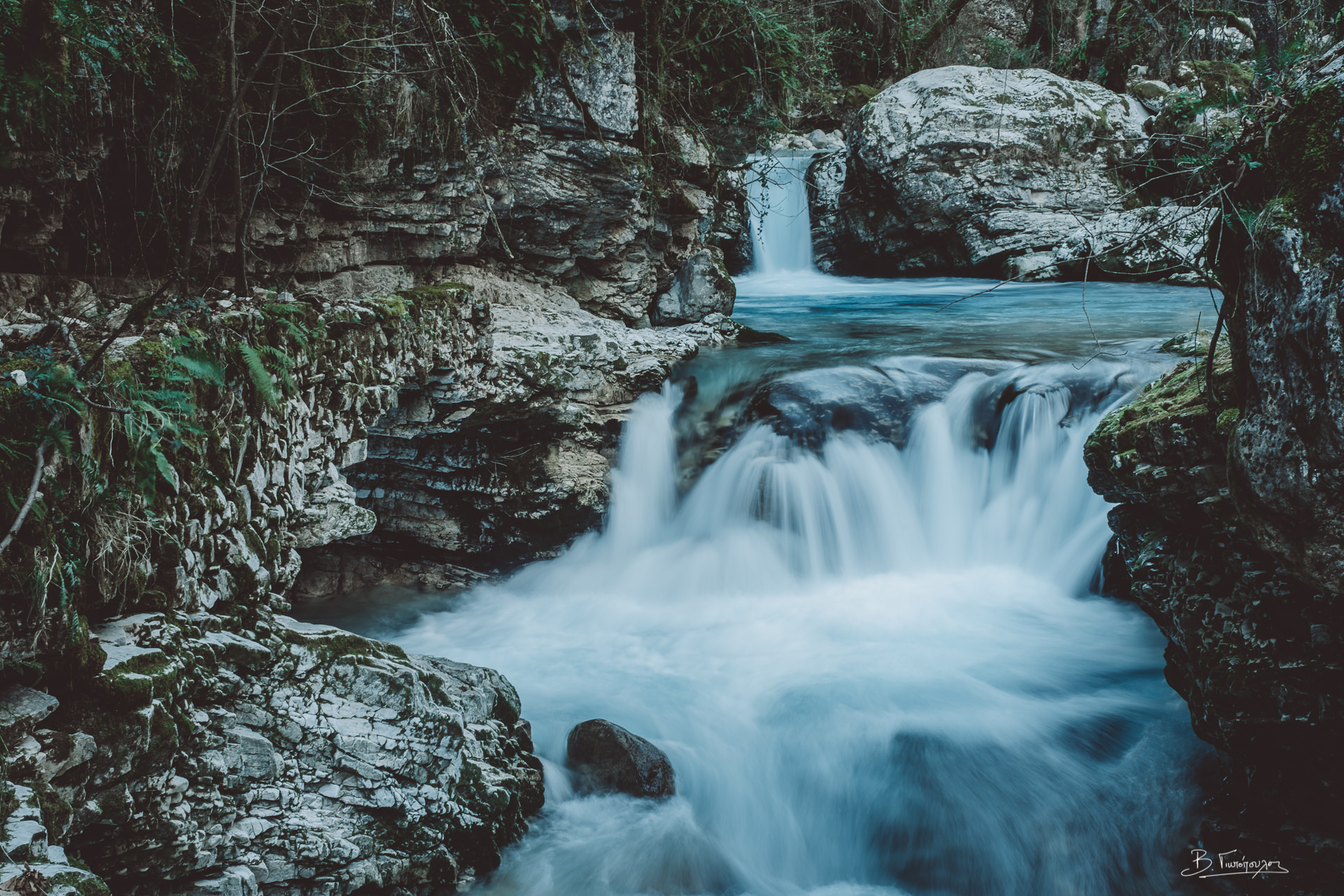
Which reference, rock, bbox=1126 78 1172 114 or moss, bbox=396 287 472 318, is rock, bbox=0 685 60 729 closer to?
moss, bbox=396 287 472 318

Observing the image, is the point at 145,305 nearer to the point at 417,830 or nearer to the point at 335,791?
the point at 335,791

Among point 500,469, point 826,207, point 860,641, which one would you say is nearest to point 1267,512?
point 860,641

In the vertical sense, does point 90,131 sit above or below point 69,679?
above

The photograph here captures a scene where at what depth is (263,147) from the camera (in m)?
4.91

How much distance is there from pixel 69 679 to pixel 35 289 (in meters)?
2.97

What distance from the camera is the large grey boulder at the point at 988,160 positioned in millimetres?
12828

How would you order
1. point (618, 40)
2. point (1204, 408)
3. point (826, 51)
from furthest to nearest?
point (826, 51), point (618, 40), point (1204, 408)

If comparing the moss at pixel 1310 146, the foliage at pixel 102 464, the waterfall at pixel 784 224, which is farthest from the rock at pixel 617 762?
the waterfall at pixel 784 224

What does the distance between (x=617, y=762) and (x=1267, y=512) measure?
3189 millimetres

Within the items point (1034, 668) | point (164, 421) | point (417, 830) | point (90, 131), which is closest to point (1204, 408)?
point (1034, 668)

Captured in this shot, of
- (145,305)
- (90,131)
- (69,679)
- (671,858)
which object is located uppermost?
(90,131)

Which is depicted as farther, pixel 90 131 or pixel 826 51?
pixel 826 51

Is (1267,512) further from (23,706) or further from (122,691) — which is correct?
(23,706)

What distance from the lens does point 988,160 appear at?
42.5 ft
